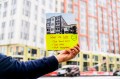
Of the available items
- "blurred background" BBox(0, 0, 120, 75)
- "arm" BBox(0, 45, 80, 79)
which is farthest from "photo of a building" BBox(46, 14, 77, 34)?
"blurred background" BBox(0, 0, 120, 75)

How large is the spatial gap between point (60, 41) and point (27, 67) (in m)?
2.59

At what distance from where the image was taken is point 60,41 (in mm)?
3529

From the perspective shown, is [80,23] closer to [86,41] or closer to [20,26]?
[86,41]

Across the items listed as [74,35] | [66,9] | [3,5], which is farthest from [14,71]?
[66,9]

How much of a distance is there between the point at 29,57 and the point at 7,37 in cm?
397

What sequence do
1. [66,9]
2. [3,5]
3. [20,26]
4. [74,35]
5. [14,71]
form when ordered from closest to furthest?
[14,71] < [74,35] < [20,26] < [3,5] < [66,9]

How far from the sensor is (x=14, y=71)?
931 mm

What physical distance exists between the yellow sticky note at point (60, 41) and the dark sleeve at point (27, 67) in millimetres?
2245

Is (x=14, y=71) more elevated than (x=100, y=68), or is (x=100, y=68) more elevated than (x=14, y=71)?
(x=14, y=71)

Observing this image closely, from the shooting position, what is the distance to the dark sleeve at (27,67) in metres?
0.93

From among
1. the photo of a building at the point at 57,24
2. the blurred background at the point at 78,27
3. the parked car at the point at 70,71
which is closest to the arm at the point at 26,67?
the photo of a building at the point at 57,24

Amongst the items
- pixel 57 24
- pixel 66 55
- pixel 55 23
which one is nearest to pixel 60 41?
pixel 57 24

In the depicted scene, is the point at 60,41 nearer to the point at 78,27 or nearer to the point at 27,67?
the point at 27,67

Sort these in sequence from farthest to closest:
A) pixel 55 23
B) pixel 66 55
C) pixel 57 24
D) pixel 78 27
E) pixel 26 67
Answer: pixel 78 27 → pixel 55 23 → pixel 57 24 → pixel 66 55 → pixel 26 67
